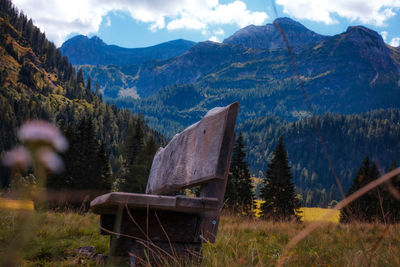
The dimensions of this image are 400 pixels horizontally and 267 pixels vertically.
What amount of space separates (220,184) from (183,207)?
29cm

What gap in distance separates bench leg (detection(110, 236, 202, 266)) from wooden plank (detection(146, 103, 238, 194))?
1.40ft

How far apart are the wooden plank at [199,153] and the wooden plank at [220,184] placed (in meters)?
0.02

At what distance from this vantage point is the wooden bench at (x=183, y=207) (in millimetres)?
1830

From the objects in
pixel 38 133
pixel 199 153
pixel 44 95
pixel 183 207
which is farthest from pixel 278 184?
pixel 44 95

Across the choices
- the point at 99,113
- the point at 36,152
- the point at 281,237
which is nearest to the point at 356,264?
the point at 36,152

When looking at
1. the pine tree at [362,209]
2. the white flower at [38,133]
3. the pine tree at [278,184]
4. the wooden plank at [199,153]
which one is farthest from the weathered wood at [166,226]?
the pine tree at [278,184]

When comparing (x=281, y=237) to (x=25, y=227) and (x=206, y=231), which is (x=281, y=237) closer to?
(x=206, y=231)

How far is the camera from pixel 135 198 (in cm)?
179

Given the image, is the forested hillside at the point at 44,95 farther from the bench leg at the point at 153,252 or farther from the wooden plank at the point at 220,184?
the wooden plank at the point at 220,184

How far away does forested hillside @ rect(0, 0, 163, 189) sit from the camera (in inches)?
3813

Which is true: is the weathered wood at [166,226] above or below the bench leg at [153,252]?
above

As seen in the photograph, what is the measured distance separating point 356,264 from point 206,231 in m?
0.85

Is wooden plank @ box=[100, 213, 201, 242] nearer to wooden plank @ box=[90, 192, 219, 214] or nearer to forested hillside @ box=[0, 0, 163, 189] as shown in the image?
wooden plank @ box=[90, 192, 219, 214]

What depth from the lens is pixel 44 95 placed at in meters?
137
